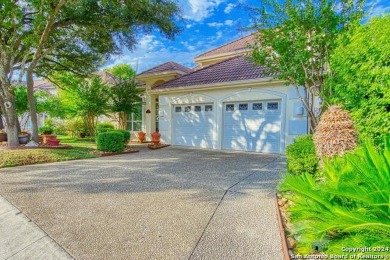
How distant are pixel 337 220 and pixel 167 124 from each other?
1121 cm

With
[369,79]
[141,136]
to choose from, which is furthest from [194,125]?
[369,79]

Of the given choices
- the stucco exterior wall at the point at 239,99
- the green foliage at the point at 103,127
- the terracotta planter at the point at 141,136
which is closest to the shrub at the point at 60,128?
the green foliage at the point at 103,127

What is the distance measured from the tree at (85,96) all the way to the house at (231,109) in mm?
3372

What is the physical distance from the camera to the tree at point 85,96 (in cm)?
1401

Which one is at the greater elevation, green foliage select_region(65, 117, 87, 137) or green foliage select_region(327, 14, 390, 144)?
green foliage select_region(327, 14, 390, 144)

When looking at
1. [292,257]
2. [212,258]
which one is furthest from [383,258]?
[212,258]

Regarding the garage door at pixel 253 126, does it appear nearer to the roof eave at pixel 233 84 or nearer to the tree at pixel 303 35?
the roof eave at pixel 233 84

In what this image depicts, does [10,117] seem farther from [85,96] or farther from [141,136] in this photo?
[141,136]

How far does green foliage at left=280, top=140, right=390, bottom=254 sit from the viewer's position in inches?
76.8

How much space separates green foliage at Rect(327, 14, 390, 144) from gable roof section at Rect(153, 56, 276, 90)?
584cm

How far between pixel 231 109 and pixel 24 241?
9.11 m

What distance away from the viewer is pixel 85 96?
1393 centimetres

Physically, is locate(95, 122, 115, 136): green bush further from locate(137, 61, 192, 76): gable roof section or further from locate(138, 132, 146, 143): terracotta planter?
locate(137, 61, 192, 76): gable roof section

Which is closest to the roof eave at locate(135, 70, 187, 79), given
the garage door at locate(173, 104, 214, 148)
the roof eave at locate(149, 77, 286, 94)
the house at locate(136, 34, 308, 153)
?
the house at locate(136, 34, 308, 153)
